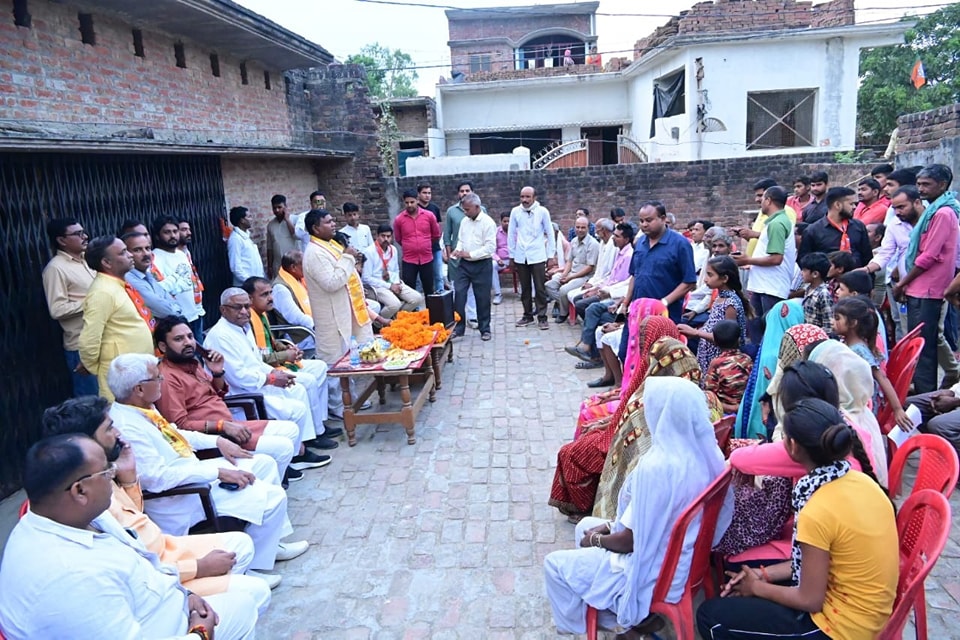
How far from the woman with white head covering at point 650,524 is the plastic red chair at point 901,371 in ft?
6.38

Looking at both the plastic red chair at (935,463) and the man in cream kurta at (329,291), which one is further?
the man in cream kurta at (329,291)

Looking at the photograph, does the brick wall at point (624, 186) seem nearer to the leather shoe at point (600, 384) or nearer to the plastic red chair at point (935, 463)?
the leather shoe at point (600, 384)

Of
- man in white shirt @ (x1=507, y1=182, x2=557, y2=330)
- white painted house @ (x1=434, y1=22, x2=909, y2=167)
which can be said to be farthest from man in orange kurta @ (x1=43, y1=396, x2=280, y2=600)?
white painted house @ (x1=434, y1=22, x2=909, y2=167)

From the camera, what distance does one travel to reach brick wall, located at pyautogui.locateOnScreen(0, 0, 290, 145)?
5.06 metres

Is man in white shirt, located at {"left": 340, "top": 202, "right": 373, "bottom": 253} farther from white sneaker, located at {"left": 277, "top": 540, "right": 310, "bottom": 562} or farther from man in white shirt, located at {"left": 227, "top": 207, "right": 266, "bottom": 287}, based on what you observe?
white sneaker, located at {"left": 277, "top": 540, "right": 310, "bottom": 562}

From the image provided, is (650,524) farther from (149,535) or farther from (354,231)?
(354,231)

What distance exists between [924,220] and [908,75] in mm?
17874

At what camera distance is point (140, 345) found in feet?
13.8

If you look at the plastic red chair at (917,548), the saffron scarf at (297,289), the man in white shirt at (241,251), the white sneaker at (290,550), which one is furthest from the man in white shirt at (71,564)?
the man in white shirt at (241,251)

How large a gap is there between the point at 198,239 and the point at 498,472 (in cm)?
472

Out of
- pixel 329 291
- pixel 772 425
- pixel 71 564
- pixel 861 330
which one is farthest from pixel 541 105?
pixel 71 564

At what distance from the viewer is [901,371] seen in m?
3.93

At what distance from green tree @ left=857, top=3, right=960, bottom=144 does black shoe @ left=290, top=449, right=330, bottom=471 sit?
749 inches

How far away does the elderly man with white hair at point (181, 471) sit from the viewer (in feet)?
10.5
